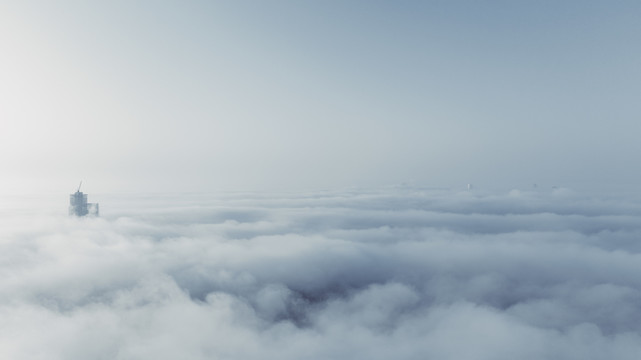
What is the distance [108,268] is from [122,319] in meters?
48.2

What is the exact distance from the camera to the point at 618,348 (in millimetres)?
98188

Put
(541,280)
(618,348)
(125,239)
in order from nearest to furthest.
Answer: (618,348) < (541,280) < (125,239)

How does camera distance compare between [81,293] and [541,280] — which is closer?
[81,293]

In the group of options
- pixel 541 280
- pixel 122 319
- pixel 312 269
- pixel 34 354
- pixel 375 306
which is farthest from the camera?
pixel 312 269

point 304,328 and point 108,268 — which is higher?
point 108,268

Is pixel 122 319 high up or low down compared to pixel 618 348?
up

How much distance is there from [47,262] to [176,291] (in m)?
77.3

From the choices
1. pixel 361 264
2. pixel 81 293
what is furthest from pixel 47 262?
pixel 361 264

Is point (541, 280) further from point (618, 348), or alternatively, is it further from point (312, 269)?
point (312, 269)

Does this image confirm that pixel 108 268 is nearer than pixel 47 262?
Yes

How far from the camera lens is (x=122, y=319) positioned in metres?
106

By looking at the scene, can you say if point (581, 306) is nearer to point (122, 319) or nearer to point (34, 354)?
point (122, 319)

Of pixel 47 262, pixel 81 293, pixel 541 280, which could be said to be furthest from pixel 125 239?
pixel 541 280

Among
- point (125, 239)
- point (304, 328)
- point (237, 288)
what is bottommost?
point (304, 328)
